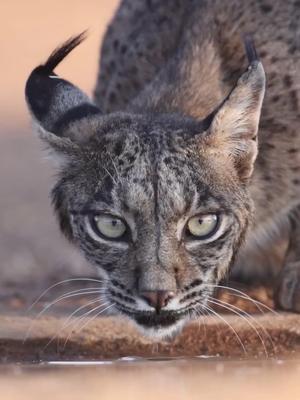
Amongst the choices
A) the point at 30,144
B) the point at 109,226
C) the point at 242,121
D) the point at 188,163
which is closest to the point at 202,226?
the point at 188,163

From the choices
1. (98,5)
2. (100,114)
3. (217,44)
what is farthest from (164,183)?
(98,5)

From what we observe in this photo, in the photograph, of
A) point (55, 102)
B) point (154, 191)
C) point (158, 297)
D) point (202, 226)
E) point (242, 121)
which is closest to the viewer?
point (158, 297)

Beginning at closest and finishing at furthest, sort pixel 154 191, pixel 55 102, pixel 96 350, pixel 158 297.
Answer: pixel 158 297 < pixel 154 191 < pixel 55 102 < pixel 96 350

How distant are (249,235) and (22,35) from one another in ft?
30.0

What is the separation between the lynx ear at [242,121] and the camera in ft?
20.5

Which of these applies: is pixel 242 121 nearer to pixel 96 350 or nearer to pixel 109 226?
pixel 109 226

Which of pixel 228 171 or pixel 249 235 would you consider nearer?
pixel 228 171

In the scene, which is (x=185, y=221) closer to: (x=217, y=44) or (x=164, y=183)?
(x=164, y=183)

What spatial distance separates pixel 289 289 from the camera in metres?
7.34

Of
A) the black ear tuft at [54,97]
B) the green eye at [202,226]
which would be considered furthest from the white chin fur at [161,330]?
the black ear tuft at [54,97]

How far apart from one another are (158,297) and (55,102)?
3.73 feet

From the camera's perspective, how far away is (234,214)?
6.43 meters

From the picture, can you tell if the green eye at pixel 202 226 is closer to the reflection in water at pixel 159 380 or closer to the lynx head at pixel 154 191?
the lynx head at pixel 154 191

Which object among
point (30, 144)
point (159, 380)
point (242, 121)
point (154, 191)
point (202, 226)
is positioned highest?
point (242, 121)
